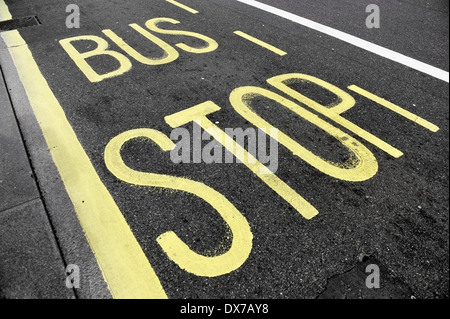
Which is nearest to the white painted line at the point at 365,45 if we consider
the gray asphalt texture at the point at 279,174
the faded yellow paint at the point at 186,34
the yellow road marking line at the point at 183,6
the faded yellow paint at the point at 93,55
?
the gray asphalt texture at the point at 279,174

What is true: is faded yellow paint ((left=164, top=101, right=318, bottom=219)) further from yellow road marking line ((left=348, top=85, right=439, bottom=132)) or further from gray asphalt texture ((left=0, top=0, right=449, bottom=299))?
yellow road marking line ((left=348, top=85, right=439, bottom=132))

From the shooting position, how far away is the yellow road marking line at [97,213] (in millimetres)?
2160

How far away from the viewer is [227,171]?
2.95 m

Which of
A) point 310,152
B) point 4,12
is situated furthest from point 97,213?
point 4,12

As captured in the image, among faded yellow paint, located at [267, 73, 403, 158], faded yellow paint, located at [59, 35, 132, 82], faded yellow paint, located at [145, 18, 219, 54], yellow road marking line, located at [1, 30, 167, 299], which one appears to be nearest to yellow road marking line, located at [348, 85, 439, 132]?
faded yellow paint, located at [267, 73, 403, 158]

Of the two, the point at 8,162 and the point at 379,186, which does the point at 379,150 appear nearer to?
the point at 379,186

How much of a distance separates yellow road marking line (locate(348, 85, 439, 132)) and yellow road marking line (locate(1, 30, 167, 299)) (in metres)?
3.07

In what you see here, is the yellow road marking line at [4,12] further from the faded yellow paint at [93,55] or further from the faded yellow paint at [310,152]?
the faded yellow paint at [310,152]

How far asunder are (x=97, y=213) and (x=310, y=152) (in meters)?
1.92

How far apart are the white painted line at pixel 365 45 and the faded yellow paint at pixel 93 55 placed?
315cm

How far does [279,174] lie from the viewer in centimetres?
293

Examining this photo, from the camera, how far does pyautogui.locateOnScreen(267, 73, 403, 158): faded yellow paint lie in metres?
3.29

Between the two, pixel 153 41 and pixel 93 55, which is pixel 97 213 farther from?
pixel 153 41
